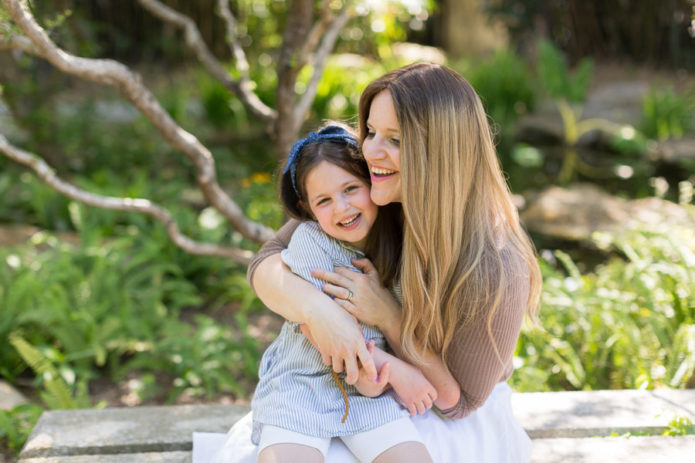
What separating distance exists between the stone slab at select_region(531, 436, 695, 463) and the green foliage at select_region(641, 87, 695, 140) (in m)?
6.37

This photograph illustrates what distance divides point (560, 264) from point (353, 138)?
352 centimetres

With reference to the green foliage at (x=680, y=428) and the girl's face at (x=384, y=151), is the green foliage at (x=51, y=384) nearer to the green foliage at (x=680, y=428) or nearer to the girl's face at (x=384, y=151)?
the girl's face at (x=384, y=151)

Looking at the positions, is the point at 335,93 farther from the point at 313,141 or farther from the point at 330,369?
the point at 330,369

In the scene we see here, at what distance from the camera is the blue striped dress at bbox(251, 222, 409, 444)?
1.77 m

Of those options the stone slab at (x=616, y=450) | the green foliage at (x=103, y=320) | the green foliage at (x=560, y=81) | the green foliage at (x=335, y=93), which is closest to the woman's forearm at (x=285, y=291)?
the stone slab at (x=616, y=450)

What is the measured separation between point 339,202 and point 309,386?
1.57ft

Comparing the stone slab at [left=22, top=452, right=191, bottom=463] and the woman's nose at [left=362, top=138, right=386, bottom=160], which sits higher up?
the woman's nose at [left=362, top=138, right=386, bottom=160]

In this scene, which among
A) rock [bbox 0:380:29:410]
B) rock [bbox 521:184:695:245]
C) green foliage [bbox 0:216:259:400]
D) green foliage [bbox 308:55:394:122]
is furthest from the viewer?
green foliage [bbox 308:55:394:122]

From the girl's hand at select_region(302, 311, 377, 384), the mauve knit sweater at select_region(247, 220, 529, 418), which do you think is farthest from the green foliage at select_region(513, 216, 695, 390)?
the girl's hand at select_region(302, 311, 377, 384)

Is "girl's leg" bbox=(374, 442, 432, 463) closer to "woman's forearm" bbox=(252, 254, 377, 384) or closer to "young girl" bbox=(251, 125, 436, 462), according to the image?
"young girl" bbox=(251, 125, 436, 462)

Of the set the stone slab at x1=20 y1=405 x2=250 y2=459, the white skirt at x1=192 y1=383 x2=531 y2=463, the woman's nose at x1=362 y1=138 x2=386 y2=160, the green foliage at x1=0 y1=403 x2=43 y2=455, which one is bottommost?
the green foliage at x1=0 y1=403 x2=43 y2=455

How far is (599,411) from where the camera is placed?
2.30 m

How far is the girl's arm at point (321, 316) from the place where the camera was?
5.71 feet

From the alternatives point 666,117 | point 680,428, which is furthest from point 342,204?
point 666,117
